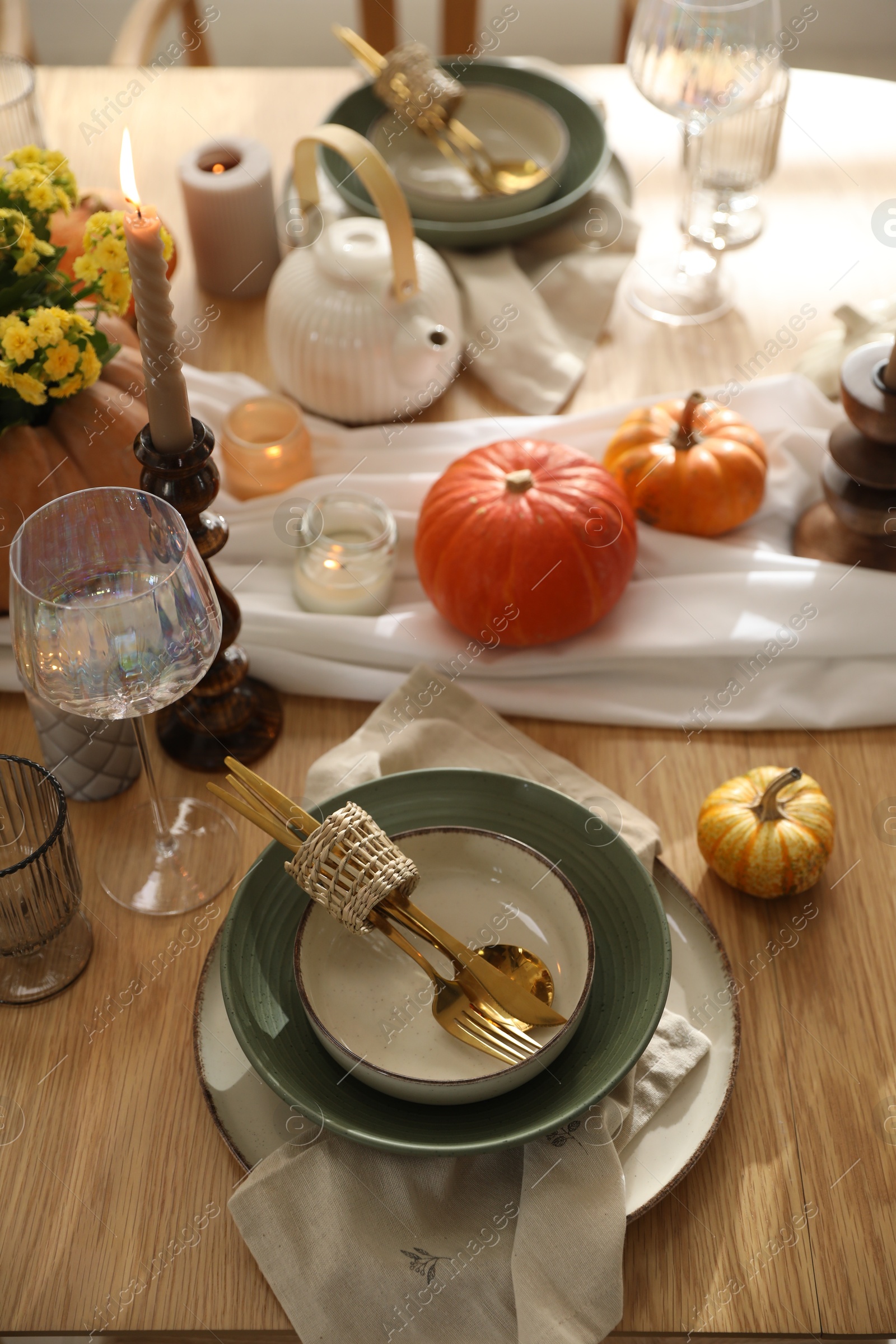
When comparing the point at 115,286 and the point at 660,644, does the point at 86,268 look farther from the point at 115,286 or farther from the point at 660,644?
the point at 660,644

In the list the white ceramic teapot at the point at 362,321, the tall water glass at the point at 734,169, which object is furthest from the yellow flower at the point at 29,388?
the tall water glass at the point at 734,169

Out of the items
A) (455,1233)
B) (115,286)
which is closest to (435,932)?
(455,1233)

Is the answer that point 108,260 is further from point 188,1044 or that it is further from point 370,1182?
point 370,1182

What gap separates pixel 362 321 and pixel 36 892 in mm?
670

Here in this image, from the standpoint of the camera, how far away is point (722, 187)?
140cm

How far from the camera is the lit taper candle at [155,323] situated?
697mm

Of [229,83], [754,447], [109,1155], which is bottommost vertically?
[109,1155]

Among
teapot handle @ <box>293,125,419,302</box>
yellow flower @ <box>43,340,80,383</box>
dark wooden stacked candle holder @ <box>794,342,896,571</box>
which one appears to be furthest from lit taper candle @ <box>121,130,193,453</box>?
dark wooden stacked candle holder @ <box>794,342,896,571</box>

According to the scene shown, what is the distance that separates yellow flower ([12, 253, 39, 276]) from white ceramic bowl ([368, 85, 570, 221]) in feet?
2.00

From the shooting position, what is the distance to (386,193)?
110cm

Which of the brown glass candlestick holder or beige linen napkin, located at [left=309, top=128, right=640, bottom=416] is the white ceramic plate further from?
beige linen napkin, located at [left=309, top=128, right=640, bottom=416]

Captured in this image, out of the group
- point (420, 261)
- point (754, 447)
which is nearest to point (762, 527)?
point (754, 447)

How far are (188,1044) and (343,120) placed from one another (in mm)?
1191

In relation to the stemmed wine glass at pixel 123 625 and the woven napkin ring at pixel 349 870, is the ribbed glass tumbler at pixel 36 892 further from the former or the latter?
the woven napkin ring at pixel 349 870
